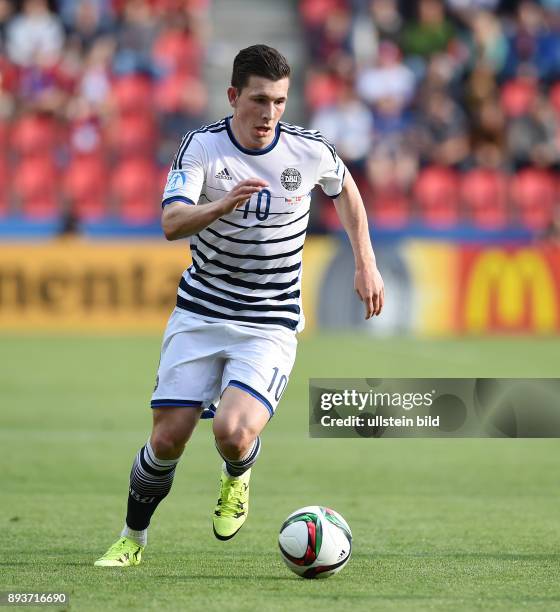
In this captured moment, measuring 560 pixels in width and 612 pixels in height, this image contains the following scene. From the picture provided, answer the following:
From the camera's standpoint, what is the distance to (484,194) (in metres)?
21.9

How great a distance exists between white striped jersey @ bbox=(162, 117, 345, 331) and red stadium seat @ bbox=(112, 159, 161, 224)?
14904 mm

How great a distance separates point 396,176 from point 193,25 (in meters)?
4.38

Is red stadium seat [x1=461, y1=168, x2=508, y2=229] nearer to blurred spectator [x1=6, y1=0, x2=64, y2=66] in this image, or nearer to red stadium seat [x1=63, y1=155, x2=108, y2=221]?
red stadium seat [x1=63, y1=155, x2=108, y2=221]

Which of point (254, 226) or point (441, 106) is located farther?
point (441, 106)

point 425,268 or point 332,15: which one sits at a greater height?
point 332,15

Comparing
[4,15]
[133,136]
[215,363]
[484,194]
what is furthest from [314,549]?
[4,15]

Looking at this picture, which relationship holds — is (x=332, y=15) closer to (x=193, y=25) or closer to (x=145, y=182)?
(x=193, y=25)

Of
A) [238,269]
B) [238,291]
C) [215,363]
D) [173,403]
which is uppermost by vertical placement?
[238,269]

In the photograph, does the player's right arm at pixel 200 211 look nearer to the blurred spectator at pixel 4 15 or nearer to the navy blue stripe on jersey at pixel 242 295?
the navy blue stripe on jersey at pixel 242 295

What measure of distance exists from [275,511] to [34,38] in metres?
15.5

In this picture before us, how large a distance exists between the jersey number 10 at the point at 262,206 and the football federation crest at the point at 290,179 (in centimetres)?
10

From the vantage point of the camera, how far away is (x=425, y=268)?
19031mm

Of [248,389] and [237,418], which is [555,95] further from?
[237,418]

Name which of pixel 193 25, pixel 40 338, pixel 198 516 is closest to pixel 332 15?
pixel 193 25
